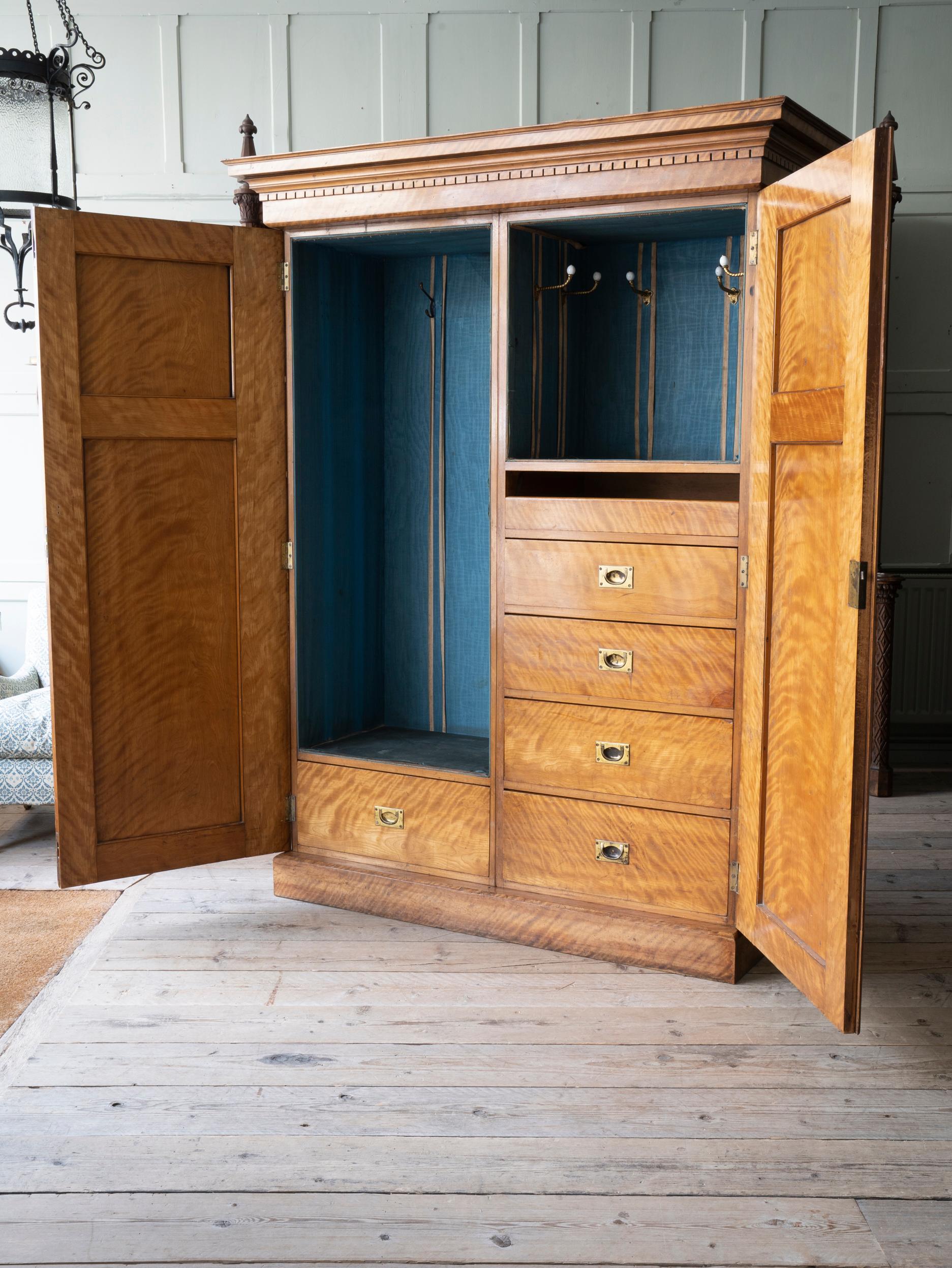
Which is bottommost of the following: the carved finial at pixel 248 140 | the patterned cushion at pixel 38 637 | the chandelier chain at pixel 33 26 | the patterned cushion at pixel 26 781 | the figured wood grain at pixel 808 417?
the patterned cushion at pixel 26 781

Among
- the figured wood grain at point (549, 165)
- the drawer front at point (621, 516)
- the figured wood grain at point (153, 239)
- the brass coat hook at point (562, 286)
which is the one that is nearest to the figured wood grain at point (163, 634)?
the figured wood grain at point (153, 239)

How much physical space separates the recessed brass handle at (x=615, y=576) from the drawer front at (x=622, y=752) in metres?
0.32

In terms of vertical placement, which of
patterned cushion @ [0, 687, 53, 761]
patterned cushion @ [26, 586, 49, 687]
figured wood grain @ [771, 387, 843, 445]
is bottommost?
patterned cushion @ [0, 687, 53, 761]

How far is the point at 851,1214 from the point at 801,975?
0.53 metres

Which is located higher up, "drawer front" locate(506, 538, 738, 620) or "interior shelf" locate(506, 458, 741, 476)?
"interior shelf" locate(506, 458, 741, 476)

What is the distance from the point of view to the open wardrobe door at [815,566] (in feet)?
7.23

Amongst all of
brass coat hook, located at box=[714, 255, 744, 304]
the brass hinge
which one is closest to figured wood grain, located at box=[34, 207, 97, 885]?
brass coat hook, located at box=[714, 255, 744, 304]

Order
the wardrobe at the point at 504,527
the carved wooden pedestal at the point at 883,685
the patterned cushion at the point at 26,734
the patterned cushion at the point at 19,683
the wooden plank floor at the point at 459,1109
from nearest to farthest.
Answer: the wooden plank floor at the point at 459,1109
the wardrobe at the point at 504,527
the patterned cushion at the point at 26,734
the patterned cushion at the point at 19,683
the carved wooden pedestal at the point at 883,685

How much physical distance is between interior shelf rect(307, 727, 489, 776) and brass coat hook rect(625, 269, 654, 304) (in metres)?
1.42

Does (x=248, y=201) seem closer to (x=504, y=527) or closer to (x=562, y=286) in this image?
(x=562, y=286)

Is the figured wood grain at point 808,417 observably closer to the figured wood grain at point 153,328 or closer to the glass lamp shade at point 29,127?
the figured wood grain at point 153,328

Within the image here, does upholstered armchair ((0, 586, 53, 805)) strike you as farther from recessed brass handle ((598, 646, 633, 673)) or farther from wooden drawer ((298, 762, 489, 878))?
recessed brass handle ((598, 646, 633, 673))

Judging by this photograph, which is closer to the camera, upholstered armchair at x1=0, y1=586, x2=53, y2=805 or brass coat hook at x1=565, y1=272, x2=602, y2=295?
brass coat hook at x1=565, y1=272, x2=602, y2=295

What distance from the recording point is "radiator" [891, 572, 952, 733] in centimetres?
497
